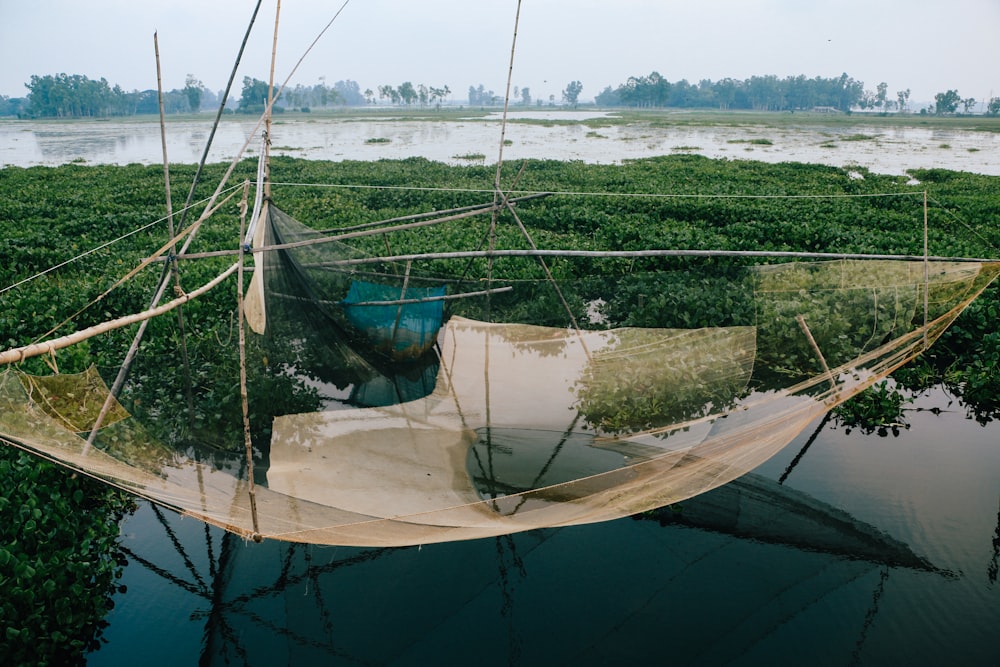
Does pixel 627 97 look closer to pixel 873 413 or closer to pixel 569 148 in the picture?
pixel 569 148

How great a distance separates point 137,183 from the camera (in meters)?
18.6

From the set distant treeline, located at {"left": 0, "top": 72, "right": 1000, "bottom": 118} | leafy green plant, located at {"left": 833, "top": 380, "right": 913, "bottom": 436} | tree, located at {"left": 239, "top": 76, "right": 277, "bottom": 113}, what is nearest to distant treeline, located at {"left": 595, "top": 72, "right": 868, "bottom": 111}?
distant treeline, located at {"left": 0, "top": 72, "right": 1000, "bottom": 118}

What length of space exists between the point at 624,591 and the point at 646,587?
0.16 m

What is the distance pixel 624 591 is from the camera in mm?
4316

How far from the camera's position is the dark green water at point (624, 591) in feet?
12.7

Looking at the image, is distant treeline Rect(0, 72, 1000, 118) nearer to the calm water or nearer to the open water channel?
the calm water

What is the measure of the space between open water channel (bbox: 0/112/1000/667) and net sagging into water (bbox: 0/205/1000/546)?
68 centimetres

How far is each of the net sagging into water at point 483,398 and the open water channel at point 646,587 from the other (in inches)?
26.7

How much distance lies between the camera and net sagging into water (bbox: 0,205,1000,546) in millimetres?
3570

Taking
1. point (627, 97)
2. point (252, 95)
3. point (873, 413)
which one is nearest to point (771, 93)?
point (627, 97)

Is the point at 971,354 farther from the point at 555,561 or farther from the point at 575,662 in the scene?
the point at 575,662

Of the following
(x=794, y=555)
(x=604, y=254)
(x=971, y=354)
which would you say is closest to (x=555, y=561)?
(x=794, y=555)

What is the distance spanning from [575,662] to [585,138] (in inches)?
1693

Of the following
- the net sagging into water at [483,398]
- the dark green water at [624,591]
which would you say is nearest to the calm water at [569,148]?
the net sagging into water at [483,398]
